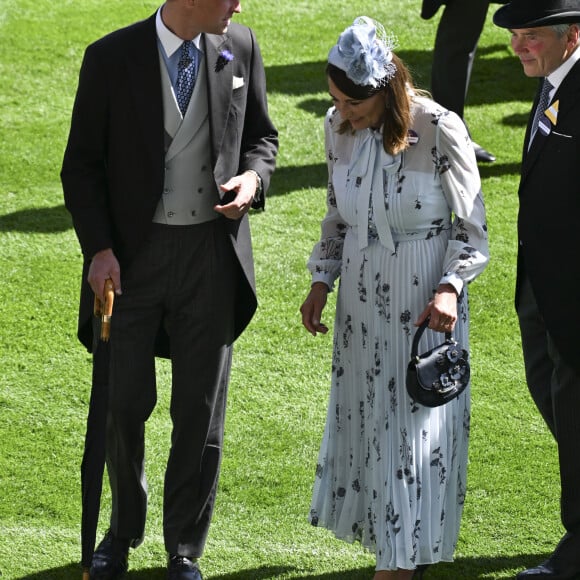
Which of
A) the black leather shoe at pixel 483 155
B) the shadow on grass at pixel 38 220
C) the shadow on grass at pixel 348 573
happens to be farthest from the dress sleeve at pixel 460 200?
the black leather shoe at pixel 483 155

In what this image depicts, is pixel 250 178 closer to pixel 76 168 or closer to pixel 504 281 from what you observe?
pixel 76 168

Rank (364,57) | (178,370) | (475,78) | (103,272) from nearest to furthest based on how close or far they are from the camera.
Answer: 1. (364,57)
2. (103,272)
3. (178,370)
4. (475,78)

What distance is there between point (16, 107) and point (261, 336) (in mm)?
3838

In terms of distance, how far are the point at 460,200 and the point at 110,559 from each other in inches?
71.2

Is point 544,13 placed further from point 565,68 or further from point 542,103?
point 542,103

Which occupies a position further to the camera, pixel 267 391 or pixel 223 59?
pixel 267 391

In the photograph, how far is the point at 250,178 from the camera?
4.04 m

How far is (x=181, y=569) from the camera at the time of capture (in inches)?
170

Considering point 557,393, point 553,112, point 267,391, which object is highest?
point 553,112

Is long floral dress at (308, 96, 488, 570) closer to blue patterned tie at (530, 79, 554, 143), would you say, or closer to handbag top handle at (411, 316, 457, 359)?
handbag top handle at (411, 316, 457, 359)

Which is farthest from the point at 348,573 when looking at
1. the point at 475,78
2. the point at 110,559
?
the point at 475,78

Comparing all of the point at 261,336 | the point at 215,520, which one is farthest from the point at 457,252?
the point at 261,336

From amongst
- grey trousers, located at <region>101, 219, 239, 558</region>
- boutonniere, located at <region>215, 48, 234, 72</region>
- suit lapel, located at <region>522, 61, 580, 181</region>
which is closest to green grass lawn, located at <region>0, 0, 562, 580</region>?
grey trousers, located at <region>101, 219, 239, 558</region>

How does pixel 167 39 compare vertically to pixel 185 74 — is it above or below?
above
